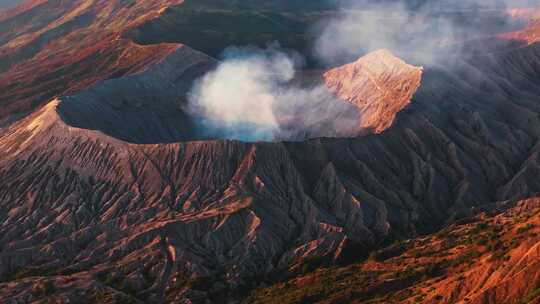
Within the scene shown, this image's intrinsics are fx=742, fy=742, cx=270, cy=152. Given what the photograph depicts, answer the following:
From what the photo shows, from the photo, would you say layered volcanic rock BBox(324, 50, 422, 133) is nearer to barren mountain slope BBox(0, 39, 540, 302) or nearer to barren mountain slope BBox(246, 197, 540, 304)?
barren mountain slope BBox(0, 39, 540, 302)

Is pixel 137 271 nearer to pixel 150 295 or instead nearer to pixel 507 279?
pixel 150 295

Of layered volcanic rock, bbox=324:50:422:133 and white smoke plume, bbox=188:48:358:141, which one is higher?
layered volcanic rock, bbox=324:50:422:133

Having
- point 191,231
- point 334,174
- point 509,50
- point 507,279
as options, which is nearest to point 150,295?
point 191,231

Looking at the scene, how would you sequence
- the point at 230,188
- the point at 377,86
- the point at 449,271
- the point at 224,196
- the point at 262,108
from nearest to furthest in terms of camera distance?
the point at 449,271 < the point at 224,196 < the point at 230,188 < the point at 377,86 < the point at 262,108

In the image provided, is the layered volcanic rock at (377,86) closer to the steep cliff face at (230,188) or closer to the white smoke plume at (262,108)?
the steep cliff face at (230,188)

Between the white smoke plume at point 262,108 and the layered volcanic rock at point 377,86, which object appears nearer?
the layered volcanic rock at point 377,86

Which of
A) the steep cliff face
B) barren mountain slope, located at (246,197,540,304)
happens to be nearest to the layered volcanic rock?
the steep cliff face

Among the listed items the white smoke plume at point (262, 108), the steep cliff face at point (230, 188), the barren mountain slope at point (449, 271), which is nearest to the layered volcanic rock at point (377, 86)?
the steep cliff face at point (230, 188)

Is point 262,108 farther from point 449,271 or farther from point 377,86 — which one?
point 449,271

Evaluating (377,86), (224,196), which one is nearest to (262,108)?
(377,86)

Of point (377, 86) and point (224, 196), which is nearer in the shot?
point (224, 196)
